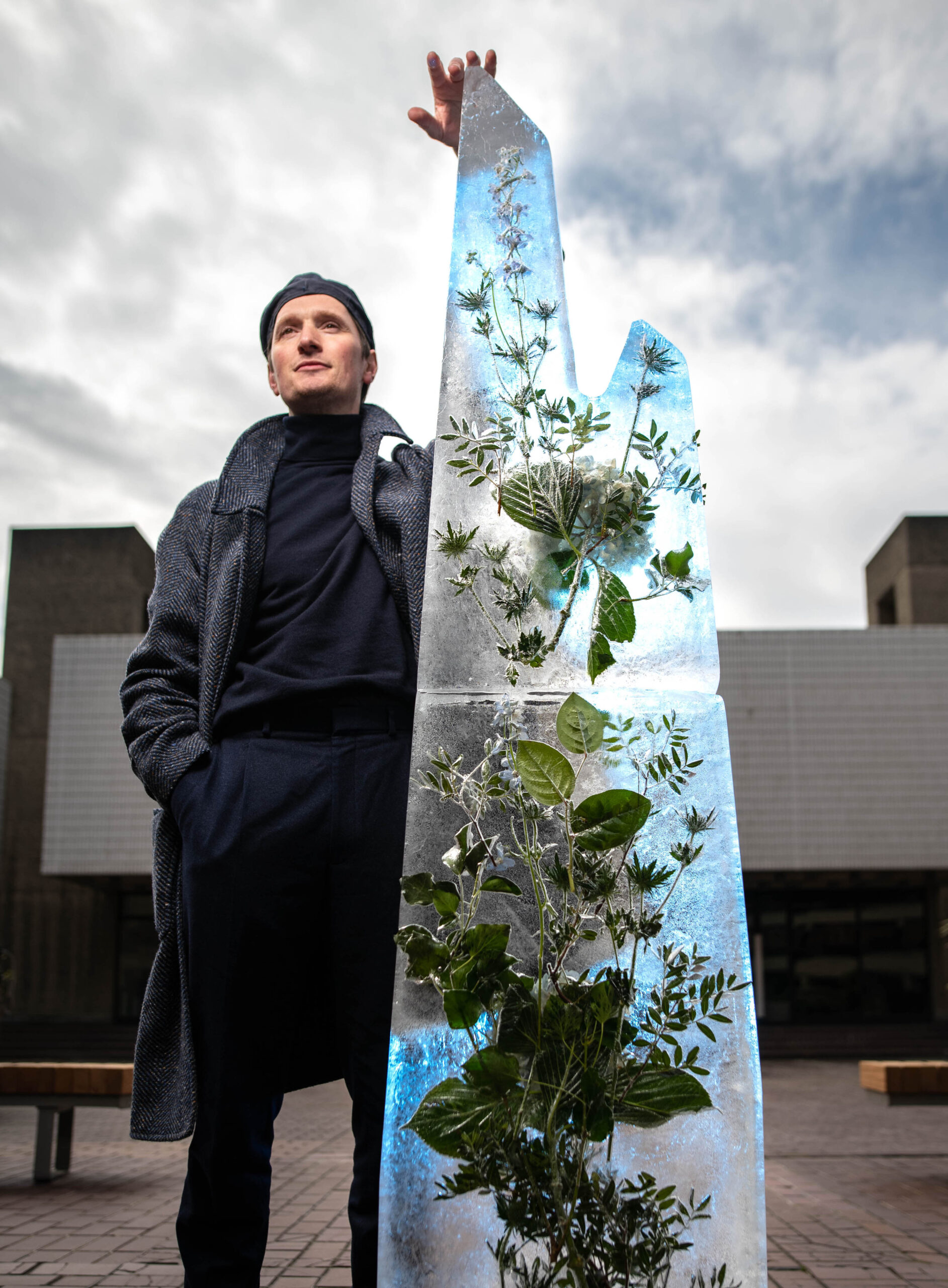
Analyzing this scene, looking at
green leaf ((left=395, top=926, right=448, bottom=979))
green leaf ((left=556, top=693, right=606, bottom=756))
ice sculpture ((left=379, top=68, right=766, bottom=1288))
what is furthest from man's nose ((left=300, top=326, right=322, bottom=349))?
green leaf ((left=395, top=926, right=448, bottom=979))

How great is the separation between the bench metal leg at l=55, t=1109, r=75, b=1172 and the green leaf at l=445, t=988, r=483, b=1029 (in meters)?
5.07

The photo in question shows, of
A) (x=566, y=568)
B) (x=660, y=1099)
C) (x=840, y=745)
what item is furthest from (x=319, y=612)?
(x=840, y=745)

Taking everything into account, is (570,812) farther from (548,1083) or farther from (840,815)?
(840,815)

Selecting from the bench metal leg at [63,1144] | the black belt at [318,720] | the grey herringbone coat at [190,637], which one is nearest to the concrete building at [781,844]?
the bench metal leg at [63,1144]

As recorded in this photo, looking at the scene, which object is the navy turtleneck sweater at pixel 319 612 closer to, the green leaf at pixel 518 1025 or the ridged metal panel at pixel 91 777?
the green leaf at pixel 518 1025

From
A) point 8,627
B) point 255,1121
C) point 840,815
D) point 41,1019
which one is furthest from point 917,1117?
point 8,627

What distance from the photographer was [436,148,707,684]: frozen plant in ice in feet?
5.83

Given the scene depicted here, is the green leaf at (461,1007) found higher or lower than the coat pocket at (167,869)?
lower

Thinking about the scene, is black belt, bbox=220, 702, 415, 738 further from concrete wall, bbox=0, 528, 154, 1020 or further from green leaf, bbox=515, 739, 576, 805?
concrete wall, bbox=0, 528, 154, 1020

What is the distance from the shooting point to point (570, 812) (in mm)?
1577

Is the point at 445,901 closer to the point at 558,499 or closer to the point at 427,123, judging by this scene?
the point at 558,499

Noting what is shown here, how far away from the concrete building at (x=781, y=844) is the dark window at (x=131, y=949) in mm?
29

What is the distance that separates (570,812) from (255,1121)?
2.68 feet

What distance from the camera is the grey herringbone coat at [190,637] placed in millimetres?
2002
